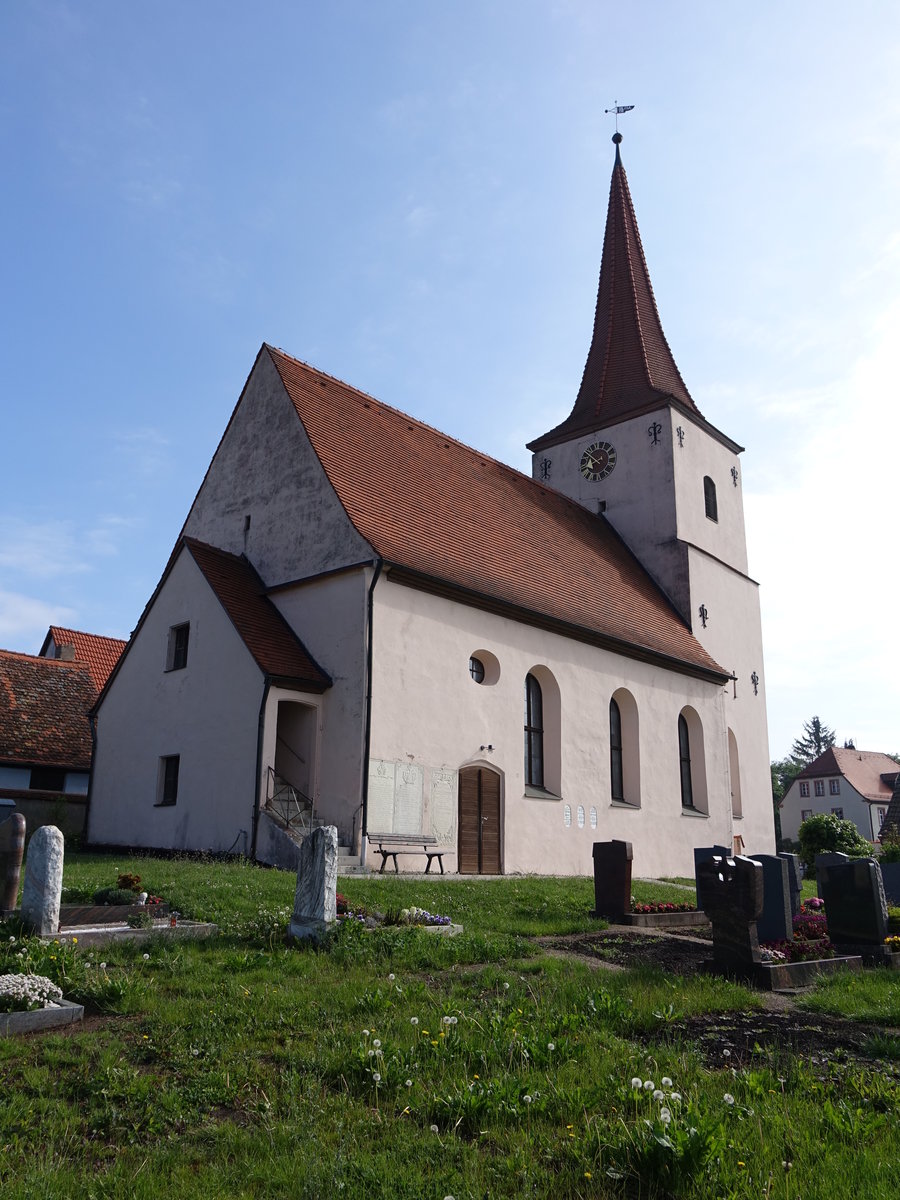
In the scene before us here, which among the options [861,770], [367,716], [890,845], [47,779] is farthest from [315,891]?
[861,770]

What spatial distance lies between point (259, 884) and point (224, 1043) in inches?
242

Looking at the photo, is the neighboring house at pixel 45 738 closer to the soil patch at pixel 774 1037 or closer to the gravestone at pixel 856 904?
the gravestone at pixel 856 904

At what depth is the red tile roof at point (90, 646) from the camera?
31.5 meters

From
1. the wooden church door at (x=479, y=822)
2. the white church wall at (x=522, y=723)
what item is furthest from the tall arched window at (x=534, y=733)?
the wooden church door at (x=479, y=822)

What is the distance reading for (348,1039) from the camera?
5680mm

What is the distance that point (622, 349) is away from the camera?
108 ft

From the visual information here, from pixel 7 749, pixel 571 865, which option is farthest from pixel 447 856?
pixel 7 749

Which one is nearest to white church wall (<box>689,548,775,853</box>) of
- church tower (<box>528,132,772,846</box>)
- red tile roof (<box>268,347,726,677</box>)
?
church tower (<box>528,132,772,846</box>)

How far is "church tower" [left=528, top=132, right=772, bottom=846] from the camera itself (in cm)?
2906

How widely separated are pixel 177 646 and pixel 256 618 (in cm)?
234

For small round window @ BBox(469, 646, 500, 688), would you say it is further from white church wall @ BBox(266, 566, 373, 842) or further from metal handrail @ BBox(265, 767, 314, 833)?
metal handrail @ BBox(265, 767, 314, 833)

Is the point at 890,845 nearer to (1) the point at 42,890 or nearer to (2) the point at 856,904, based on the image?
(2) the point at 856,904

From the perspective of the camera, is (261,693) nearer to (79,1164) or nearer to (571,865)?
(571,865)

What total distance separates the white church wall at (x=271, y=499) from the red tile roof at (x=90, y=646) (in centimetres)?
1022
